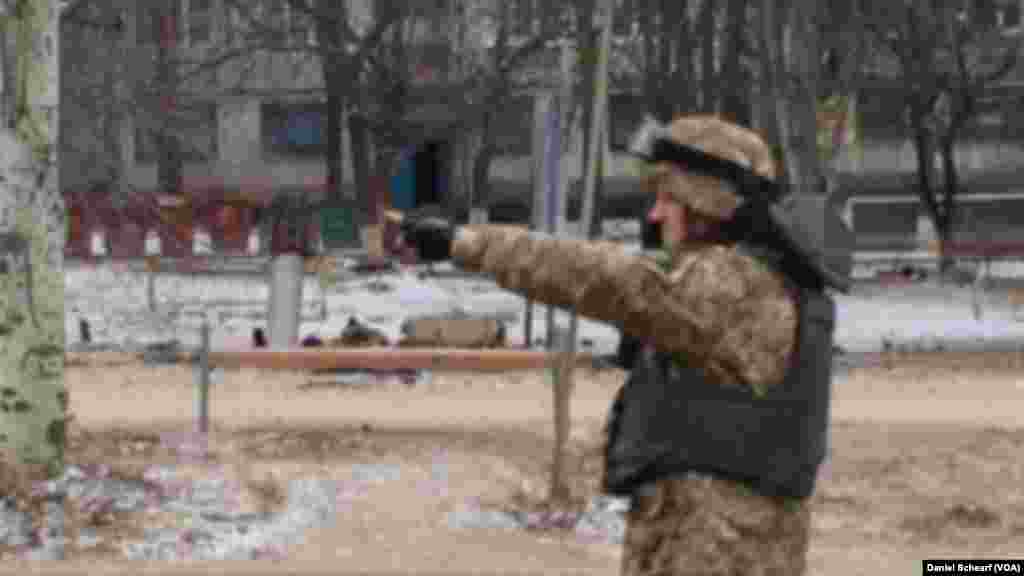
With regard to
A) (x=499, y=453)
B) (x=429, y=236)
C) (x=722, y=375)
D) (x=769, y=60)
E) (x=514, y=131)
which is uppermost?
(x=769, y=60)

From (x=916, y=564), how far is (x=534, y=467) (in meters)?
2.88

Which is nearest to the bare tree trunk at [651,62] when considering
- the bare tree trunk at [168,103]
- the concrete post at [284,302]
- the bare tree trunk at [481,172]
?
the bare tree trunk at [481,172]

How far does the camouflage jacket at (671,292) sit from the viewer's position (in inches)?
144

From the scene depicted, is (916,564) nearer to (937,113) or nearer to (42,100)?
(42,100)

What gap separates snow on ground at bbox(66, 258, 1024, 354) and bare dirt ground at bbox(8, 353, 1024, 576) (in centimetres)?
257

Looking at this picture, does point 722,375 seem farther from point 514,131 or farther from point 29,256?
point 514,131

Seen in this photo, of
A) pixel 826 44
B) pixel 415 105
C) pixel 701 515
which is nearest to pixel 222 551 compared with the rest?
pixel 701 515

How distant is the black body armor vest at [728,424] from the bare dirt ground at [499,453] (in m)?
4.83

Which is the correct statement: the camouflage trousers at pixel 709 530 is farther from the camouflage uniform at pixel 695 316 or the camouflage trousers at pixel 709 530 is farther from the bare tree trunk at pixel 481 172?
the bare tree trunk at pixel 481 172

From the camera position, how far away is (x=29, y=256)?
10.0 meters

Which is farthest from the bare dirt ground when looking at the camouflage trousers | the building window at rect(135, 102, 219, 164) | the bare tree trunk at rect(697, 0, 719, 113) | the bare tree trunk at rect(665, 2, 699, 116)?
the building window at rect(135, 102, 219, 164)

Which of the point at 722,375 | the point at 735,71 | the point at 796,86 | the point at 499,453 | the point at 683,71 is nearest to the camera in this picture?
the point at 722,375

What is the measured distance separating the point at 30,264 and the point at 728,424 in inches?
264

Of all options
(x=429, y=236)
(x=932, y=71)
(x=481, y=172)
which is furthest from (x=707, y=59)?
(x=429, y=236)
